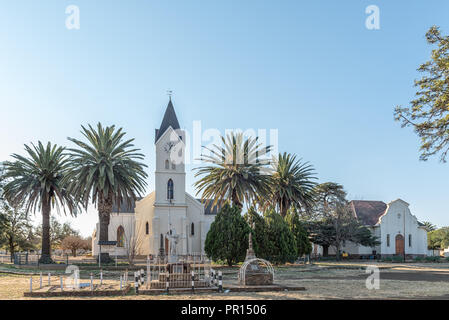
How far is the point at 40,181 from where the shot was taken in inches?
1563

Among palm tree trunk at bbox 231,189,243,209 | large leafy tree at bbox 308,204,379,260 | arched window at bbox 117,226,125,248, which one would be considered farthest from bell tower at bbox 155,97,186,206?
large leafy tree at bbox 308,204,379,260

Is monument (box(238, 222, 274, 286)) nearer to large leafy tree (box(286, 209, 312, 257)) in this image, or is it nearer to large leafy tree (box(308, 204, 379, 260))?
large leafy tree (box(286, 209, 312, 257))

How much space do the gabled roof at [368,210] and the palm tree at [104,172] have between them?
37660 mm

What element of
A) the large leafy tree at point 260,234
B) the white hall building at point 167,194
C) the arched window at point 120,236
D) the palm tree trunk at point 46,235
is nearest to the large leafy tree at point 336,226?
the large leafy tree at point 260,234

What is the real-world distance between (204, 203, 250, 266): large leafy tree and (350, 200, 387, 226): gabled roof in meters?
31.0

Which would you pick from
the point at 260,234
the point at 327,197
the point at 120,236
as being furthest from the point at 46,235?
the point at 327,197

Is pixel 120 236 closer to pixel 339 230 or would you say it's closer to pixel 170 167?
pixel 170 167

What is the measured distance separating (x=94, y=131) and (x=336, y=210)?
32821mm

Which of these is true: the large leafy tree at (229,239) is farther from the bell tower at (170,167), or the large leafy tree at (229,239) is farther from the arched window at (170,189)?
the arched window at (170,189)

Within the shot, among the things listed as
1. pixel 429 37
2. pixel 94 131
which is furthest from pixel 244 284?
pixel 94 131

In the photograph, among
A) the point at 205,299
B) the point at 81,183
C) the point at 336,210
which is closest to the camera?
the point at 205,299

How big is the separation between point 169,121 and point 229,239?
70.5ft

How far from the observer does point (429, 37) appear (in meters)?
21.7
